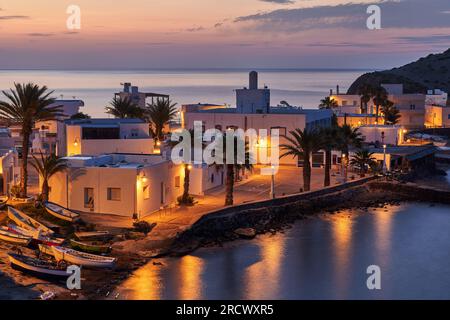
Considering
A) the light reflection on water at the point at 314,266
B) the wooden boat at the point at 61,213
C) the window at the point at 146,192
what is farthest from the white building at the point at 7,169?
the light reflection on water at the point at 314,266

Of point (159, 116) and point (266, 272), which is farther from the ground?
point (159, 116)

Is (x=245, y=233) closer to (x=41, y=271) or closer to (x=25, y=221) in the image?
(x=25, y=221)

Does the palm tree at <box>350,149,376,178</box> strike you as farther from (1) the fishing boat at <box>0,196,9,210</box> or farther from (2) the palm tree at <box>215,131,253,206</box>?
(1) the fishing boat at <box>0,196,9,210</box>

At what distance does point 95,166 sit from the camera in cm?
3077

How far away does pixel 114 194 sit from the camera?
29875mm

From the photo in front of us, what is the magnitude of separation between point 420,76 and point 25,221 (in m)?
129

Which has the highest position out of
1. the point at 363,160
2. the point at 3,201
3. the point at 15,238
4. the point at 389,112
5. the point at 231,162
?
the point at 389,112

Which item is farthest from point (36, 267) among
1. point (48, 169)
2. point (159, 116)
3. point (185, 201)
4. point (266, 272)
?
point (159, 116)

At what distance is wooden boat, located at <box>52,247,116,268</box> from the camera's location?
24453mm

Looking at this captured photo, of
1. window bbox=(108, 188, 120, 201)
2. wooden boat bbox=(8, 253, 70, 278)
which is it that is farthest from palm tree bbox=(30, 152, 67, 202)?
wooden boat bbox=(8, 253, 70, 278)

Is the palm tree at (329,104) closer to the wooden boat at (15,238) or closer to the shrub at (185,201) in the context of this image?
the shrub at (185,201)

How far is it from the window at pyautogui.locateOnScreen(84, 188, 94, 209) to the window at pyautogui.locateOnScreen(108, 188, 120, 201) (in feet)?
2.91

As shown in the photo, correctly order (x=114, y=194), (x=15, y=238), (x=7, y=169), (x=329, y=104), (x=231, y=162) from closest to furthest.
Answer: (x=15, y=238) < (x=114, y=194) < (x=231, y=162) < (x=7, y=169) < (x=329, y=104)
